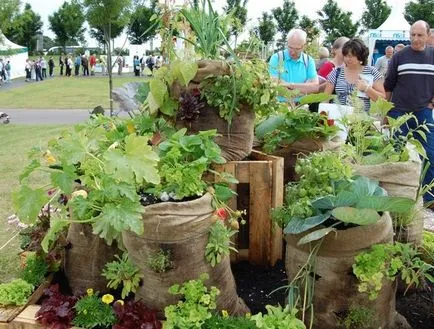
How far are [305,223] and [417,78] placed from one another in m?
3.47

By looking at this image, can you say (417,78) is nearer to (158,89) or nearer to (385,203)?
(158,89)

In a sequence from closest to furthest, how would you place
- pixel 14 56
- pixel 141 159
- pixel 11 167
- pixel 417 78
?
pixel 141 159 → pixel 417 78 → pixel 11 167 → pixel 14 56

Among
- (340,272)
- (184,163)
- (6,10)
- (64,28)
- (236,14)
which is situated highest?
(64,28)

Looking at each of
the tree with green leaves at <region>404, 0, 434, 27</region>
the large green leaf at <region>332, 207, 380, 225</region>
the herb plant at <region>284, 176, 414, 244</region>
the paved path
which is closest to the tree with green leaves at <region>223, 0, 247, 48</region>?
the herb plant at <region>284, 176, 414, 244</region>

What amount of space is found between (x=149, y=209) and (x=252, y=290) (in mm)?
880

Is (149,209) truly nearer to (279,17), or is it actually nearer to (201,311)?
(201,311)

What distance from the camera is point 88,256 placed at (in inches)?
92.7

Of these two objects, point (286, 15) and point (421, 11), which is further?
point (286, 15)

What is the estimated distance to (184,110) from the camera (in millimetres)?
2408

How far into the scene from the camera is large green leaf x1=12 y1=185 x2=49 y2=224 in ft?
6.23

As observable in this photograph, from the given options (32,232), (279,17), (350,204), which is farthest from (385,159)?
(279,17)

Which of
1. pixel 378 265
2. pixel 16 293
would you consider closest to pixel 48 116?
pixel 16 293

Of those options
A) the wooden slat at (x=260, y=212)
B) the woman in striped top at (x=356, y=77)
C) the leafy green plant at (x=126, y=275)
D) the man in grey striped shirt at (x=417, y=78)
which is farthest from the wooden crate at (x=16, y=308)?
the man in grey striped shirt at (x=417, y=78)

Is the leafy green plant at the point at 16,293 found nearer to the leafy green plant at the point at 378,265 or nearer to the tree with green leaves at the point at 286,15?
the leafy green plant at the point at 378,265
